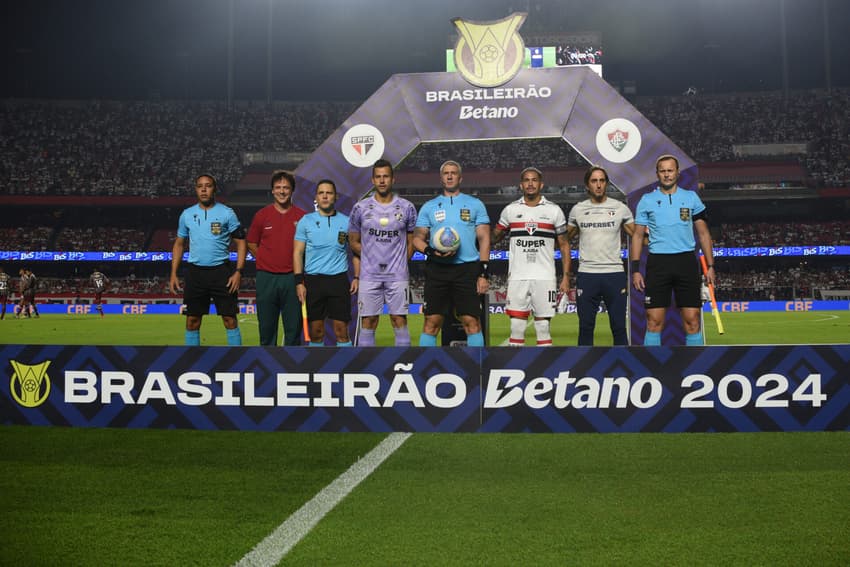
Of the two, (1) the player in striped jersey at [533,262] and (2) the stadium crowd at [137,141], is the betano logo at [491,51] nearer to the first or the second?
(1) the player in striped jersey at [533,262]

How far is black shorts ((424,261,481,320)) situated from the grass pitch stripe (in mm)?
2234

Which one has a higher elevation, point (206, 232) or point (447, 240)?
point (206, 232)

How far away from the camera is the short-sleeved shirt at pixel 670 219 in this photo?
23.1ft

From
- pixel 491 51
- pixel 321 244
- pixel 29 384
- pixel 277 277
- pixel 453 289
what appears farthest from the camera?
pixel 491 51

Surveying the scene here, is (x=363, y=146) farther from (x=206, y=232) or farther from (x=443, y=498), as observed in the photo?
(x=443, y=498)

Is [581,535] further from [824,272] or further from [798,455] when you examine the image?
[824,272]

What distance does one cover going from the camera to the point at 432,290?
6.95 metres

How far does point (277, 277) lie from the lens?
25.3 feet

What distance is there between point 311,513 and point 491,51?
8.72m

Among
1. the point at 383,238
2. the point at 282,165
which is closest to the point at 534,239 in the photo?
the point at 383,238

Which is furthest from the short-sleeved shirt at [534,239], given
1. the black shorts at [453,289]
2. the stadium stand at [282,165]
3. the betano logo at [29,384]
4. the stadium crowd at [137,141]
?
the stadium crowd at [137,141]

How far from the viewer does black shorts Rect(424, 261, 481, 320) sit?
22.7ft

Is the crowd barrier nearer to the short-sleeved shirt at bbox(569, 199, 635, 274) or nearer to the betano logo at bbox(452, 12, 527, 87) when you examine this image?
the betano logo at bbox(452, 12, 527, 87)

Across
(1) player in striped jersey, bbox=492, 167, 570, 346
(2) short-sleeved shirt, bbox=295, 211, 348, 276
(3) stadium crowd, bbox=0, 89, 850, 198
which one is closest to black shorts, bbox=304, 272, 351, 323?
(2) short-sleeved shirt, bbox=295, 211, 348, 276
